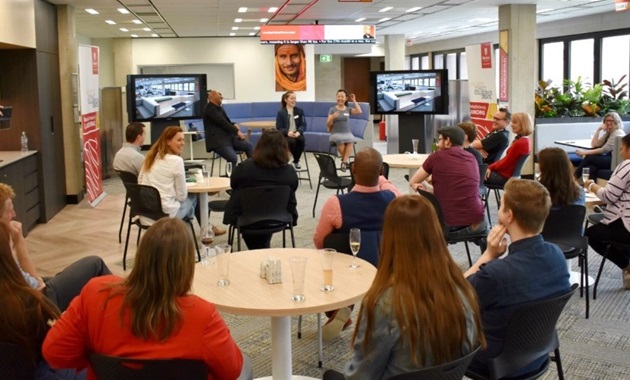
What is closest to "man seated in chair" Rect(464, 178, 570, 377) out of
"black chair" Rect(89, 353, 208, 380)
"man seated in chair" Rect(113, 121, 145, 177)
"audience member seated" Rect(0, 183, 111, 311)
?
"black chair" Rect(89, 353, 208, 380)

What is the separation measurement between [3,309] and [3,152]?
6.29 m

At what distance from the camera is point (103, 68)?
18.4 m

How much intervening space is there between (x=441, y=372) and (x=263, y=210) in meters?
3.39

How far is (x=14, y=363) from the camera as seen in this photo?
7.59 feet

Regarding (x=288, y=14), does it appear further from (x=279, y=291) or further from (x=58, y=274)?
(x=279, y=291)

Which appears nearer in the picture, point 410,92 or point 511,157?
point 511,157

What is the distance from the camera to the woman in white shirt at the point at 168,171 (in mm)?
5684

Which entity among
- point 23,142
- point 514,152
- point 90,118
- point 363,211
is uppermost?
point 90,118

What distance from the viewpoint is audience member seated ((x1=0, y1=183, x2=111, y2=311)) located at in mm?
3062

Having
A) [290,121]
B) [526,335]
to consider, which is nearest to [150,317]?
[526,335]

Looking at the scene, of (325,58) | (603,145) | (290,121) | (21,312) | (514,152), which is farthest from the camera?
(325,58)

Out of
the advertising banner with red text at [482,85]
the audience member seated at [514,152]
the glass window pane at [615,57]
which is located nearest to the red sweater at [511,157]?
the audience member seated at [514,152]

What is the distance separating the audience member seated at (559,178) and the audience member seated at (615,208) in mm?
469

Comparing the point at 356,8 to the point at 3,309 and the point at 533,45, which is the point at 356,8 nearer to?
the point at 533,45
